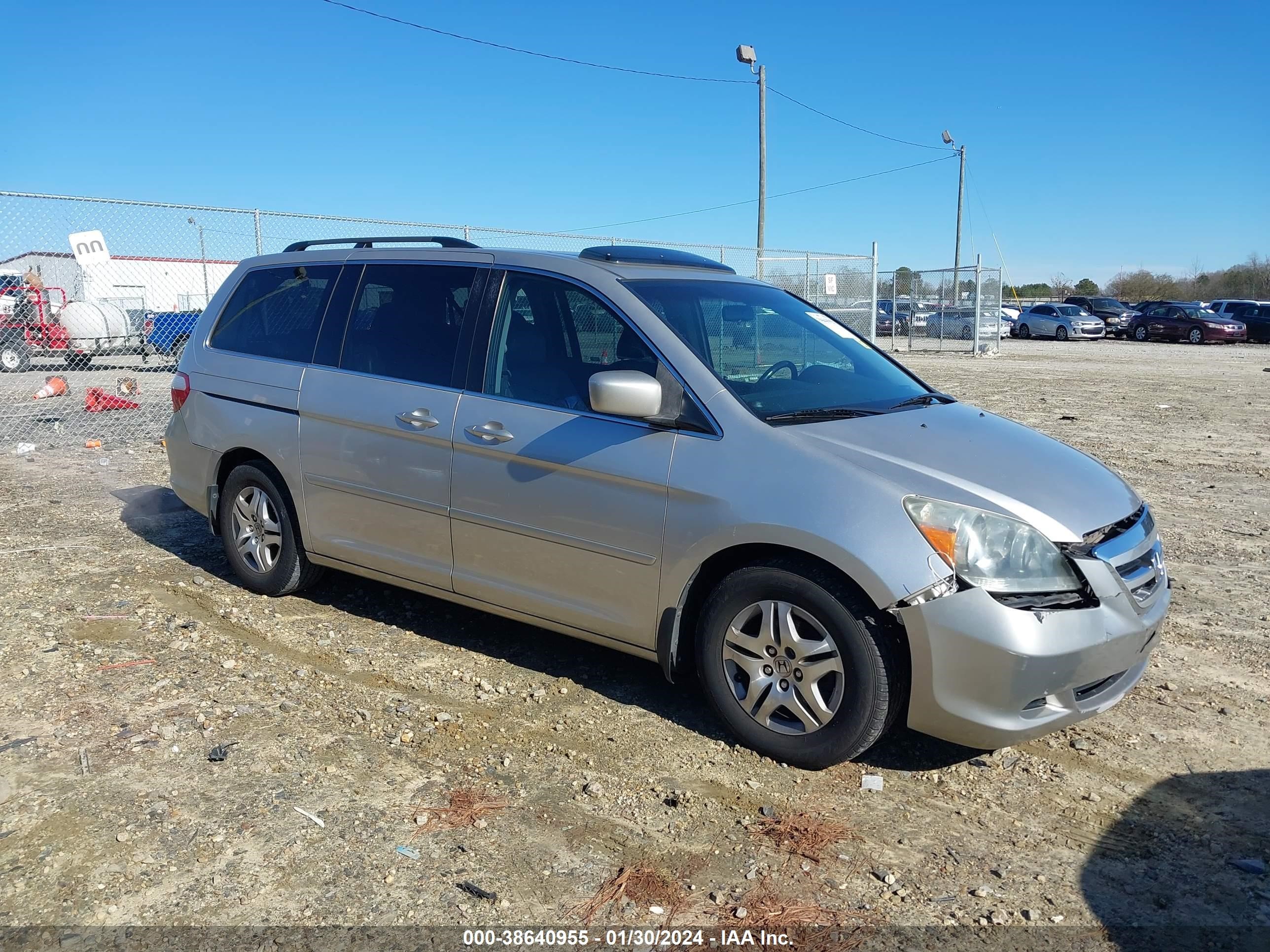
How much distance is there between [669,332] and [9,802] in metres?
2.90

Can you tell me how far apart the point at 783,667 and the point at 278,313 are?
11.6 feet

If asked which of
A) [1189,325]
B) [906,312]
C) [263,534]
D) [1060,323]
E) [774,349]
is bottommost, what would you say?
[263,534]

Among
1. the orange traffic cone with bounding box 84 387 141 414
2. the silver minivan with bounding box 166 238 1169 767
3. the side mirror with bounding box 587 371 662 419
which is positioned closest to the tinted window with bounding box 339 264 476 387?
the silver minivan with bounding box 166 238 1169 767

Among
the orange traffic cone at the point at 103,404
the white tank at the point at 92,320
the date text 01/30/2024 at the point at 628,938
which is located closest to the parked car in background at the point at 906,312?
the white tank at the point at 92,320

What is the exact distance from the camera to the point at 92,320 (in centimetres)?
1591

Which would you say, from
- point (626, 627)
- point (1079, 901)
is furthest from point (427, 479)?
point (1079, 901)

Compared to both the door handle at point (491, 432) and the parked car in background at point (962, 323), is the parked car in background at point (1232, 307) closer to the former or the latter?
the parked car in background at point (962, 323)

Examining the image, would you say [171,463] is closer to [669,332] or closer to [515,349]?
[515,349]

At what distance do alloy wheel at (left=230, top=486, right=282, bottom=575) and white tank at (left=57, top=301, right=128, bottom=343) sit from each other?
37.7ft

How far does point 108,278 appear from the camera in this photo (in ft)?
45.9

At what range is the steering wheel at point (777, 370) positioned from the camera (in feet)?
13.7

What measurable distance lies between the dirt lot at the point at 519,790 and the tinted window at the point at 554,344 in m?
1.32

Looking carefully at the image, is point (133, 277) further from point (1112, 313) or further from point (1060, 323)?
point (1112, 313)

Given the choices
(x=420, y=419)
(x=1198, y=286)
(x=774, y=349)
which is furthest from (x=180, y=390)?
(x=1198, y=286)
